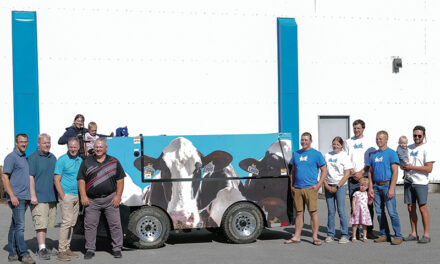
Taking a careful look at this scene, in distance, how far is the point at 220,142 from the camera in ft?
30.5

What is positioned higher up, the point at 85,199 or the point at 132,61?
the point at 132,61

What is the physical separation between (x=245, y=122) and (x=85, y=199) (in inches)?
332

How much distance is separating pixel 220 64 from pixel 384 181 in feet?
24.8

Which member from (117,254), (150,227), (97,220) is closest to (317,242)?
(150,227)

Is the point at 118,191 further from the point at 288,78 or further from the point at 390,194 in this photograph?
the point at 288,78

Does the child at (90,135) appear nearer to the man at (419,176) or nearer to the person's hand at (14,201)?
the person's hand at (14,201)

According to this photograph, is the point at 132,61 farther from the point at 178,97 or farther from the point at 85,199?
the point at 85,199

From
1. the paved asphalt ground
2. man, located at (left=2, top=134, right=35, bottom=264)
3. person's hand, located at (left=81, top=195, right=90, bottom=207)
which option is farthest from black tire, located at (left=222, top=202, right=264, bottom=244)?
man, located at (left=2, top=134, right=35, bottom=264)

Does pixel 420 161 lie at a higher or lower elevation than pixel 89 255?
higher

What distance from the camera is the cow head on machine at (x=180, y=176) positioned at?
29.5 feet

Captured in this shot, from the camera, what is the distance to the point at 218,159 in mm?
9234

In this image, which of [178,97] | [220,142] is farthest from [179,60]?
[220,142]

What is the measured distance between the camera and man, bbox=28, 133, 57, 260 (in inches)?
325

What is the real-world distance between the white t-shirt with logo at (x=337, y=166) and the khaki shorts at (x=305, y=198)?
0.45 m
